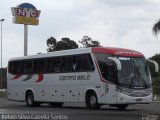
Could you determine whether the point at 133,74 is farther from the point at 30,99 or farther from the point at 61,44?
the point at 61,44

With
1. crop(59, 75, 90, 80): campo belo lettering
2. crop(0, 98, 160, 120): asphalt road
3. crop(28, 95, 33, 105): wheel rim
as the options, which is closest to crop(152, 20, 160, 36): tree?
crop(28, 95, 33, 105): wheel rim

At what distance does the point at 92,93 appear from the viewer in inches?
1169

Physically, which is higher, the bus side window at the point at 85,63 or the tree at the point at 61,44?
the tree at the point at 61,44

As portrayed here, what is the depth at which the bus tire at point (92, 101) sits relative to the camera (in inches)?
1142

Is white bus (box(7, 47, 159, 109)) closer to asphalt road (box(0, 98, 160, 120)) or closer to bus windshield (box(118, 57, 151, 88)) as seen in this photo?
bus windshield (box(118, 57, 151, 88))

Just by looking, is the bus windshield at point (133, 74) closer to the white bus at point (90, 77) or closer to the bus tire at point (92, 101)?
the white bus at point (90, 77)

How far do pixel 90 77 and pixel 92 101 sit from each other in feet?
4.02

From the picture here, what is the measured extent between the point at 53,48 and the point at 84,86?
216ft

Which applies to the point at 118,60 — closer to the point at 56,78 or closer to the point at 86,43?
the point at 56,78

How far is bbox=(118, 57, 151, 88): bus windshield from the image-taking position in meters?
28.0

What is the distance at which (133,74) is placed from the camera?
1112 inches

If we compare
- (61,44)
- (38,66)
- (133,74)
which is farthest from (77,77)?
(61,44)

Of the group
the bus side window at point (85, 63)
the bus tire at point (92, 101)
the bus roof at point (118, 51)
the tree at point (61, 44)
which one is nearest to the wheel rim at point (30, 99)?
the bus side window at point (85, 63)

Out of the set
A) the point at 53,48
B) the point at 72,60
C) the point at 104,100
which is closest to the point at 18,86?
the point at 72,60
